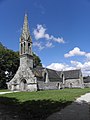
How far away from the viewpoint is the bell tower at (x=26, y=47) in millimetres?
41984

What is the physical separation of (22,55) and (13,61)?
13773 mm

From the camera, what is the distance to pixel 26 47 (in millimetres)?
42812

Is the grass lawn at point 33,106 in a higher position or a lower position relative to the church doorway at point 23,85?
lower

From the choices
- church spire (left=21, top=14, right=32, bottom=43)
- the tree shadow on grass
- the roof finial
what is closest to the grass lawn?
the tree shadow on grass

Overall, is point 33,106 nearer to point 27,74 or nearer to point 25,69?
point 27,74

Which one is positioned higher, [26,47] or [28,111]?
[26,47]

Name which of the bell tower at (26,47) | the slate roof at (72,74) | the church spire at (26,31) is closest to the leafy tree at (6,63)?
the bell tower at (26,47)

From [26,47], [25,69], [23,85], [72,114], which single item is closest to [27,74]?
[25,69]

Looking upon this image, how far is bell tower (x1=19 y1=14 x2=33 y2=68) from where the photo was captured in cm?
4198

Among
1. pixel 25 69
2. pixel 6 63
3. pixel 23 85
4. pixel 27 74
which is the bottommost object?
pixel 23 85

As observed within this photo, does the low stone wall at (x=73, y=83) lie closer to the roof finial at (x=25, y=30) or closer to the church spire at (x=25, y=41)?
the church spire at (x=25, y=41)

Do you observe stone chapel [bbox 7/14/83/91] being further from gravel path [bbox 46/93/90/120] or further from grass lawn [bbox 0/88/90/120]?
gravel path [bbox 46/93/90/120]

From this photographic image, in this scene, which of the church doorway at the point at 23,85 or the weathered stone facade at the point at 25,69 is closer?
the weathered stone facade at the point at 25,69

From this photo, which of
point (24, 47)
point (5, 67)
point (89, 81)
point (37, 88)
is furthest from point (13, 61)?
point (89, 81)
